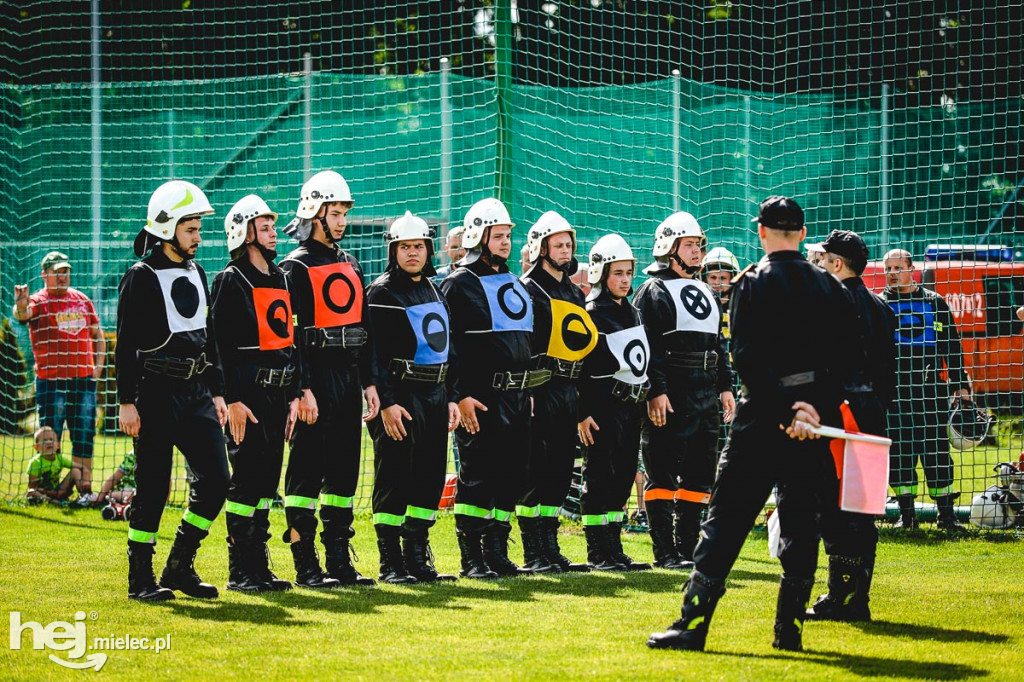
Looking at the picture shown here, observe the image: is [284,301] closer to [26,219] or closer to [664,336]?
[664,336]

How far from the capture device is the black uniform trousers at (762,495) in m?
5.71

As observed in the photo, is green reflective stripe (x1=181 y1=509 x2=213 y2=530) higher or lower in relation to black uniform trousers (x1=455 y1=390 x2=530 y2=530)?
lower

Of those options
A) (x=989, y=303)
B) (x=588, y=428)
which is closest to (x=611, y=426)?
(x=588, y=428)

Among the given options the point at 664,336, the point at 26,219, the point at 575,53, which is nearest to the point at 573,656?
Answer: the point at 664,336

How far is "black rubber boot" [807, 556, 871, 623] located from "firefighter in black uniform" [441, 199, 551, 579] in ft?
7.27

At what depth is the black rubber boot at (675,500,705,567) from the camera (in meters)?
8.65

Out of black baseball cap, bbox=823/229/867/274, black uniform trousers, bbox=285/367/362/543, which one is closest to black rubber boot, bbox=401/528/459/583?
black uniform trousers, bbox=285/367/362/543

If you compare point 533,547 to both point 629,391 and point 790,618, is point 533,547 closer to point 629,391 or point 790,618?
point 629,391

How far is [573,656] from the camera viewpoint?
5.67 meters

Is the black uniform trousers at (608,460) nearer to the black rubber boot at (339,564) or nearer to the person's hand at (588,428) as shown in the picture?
the person's hand at (588,428)

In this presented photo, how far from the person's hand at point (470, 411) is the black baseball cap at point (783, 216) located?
8.86 ft

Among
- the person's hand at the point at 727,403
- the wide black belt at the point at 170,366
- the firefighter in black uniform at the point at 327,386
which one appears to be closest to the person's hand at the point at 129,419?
the wide black belt at the point at 170,366

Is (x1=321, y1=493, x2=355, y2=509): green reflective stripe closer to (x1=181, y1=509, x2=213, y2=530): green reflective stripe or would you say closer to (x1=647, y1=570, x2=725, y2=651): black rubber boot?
(x1=181, y1=509, x2=213, y2=530): green reflective stripe

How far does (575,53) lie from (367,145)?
98.7 inches
